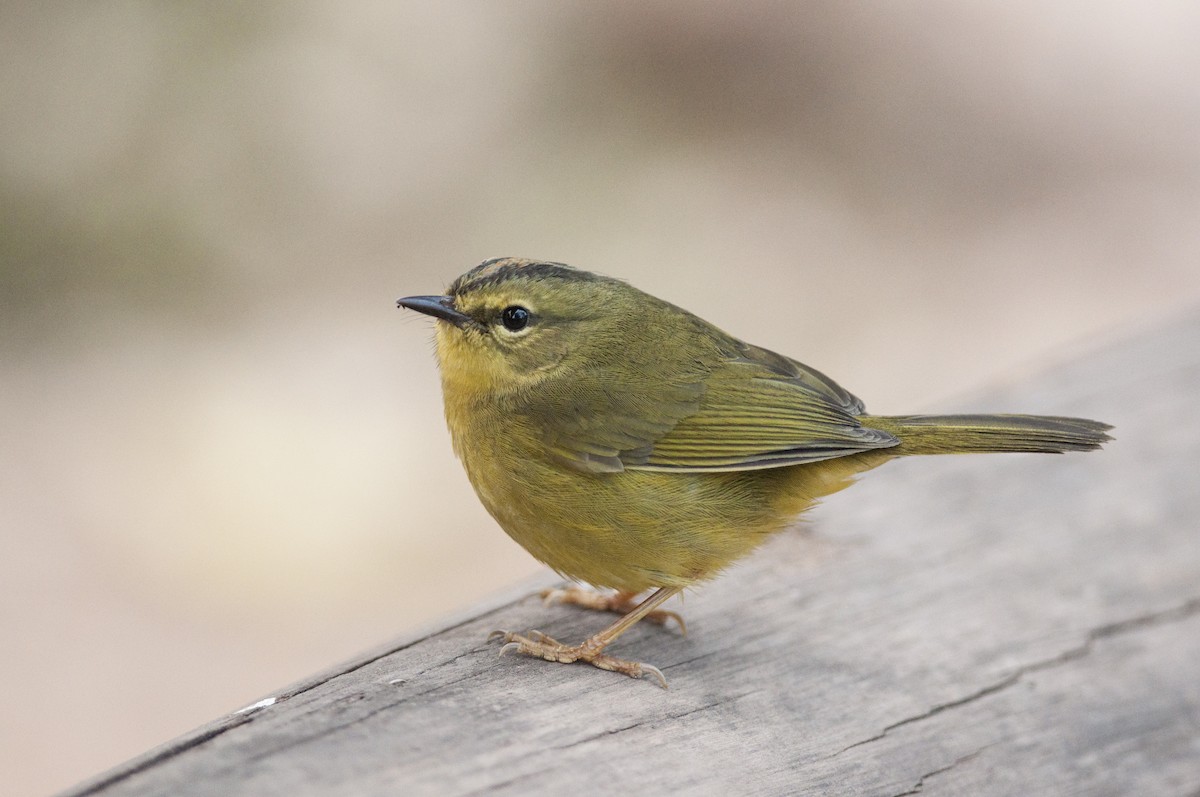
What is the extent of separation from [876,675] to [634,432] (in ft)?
3.58

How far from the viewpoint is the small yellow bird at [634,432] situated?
3641 millimetres

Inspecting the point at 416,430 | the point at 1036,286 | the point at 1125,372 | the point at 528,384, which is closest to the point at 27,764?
the point at 416,430

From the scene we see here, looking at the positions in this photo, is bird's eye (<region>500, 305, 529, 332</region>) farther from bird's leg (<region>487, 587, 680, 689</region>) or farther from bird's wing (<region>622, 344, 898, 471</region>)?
bird's leg (<region>487, 587, 680, 689</region>)

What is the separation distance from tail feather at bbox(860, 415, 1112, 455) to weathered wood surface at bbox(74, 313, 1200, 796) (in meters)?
0.36

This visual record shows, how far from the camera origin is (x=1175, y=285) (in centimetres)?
931

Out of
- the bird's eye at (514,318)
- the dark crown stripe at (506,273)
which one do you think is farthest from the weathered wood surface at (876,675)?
the dark crown stripe at (506,273)

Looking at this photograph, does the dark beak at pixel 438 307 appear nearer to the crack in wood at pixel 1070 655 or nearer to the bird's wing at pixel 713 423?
the bird's wing at pixel 713 423

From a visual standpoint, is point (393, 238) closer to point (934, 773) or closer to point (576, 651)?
point (576, 651)

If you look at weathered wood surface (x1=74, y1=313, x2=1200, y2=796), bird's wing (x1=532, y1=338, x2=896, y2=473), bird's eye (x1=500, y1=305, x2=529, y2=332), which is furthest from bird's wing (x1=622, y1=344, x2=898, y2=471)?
bird's eye (x1=500, y1=305, x2=529, y2=332)

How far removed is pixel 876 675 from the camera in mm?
3207

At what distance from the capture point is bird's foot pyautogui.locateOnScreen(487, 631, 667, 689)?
10.2 feet

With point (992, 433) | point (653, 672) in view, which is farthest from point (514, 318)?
point (992, 433)

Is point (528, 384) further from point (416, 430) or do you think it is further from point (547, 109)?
point (547, 109)

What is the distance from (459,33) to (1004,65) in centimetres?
464
